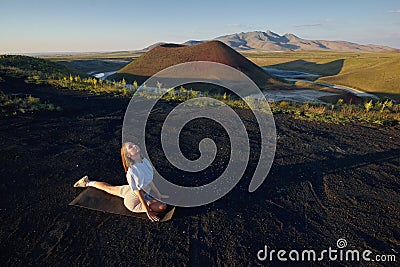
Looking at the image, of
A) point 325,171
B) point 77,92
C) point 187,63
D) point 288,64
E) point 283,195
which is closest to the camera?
point 283,195

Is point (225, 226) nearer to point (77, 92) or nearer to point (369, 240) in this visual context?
point (369, 240)

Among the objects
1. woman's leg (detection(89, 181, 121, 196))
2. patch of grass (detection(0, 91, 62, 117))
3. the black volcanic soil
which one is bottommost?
the black volcanic soil

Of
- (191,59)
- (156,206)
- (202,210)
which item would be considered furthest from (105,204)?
(191,59)

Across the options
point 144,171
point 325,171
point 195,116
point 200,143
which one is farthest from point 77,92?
point 325,171

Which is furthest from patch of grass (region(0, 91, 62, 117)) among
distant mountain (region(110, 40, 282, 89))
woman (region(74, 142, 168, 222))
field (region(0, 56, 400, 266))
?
distant mountain (region(110, 40, 282, 89))

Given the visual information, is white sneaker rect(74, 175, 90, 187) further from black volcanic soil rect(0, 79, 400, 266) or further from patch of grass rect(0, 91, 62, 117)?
patch of grass rect(0, 91, 62, 117)

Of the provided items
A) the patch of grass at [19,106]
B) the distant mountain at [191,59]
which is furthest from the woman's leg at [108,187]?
the distant mountain at [191,59]
